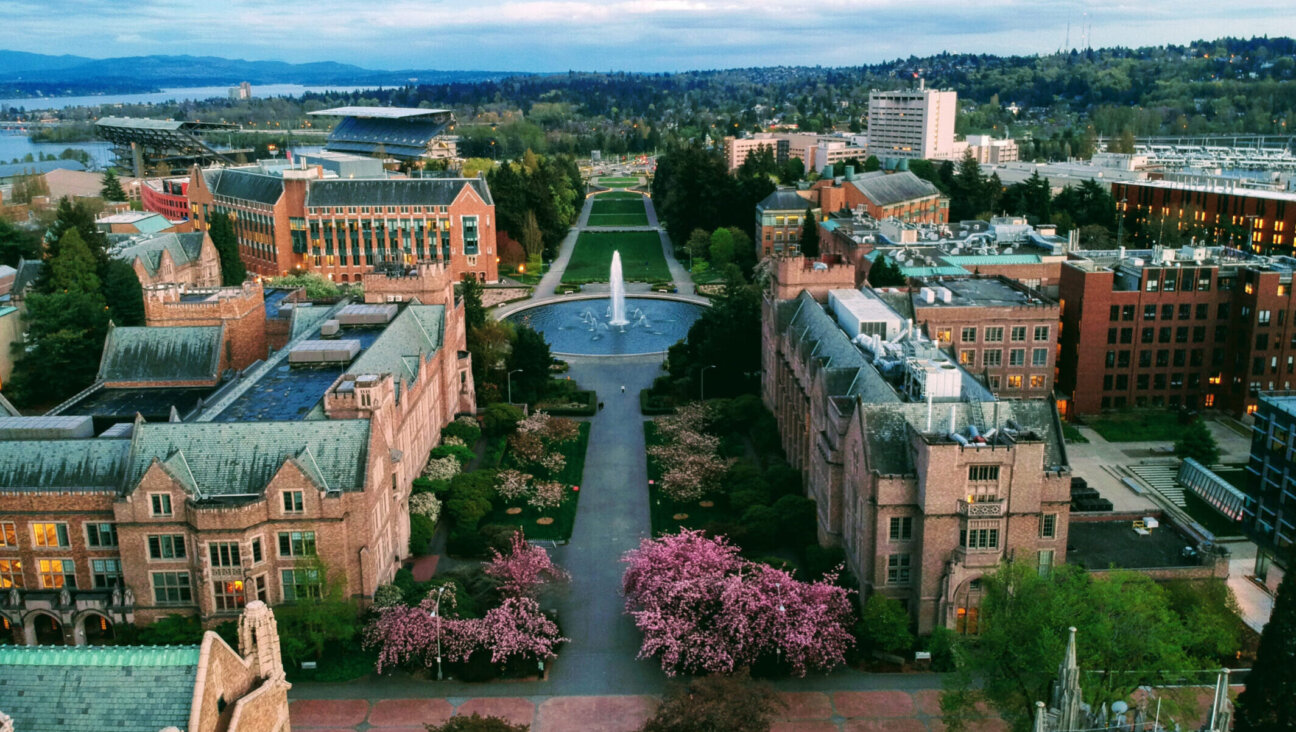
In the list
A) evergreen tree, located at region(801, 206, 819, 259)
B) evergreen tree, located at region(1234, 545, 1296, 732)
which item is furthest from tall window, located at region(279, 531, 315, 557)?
evergreen tree, located at region(801, 206, 819, 259)

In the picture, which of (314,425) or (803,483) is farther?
(803,483)

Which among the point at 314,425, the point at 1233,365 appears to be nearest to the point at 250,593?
the point at 314,425

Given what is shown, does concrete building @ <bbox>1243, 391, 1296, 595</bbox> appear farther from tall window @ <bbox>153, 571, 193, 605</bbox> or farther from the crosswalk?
tall window @ <bbox>153, 571, 193, 605</bbox>

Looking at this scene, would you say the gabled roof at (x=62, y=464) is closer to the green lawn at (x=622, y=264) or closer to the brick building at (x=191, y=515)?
the brick building at (x=191, y=515)

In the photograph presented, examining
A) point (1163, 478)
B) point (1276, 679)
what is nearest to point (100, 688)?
point (1276, 679)

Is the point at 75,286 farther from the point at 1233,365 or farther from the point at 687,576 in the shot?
the point at 1233,365

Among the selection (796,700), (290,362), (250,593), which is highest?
(290,362)
